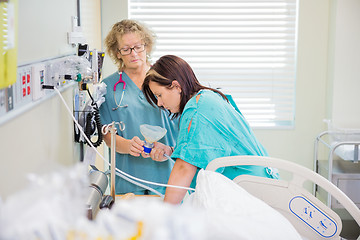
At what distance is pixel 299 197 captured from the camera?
137 centimetres

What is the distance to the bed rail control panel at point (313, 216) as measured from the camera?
51.4 inches

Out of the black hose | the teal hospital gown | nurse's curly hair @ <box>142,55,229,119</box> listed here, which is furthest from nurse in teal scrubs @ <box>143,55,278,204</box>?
the black hose

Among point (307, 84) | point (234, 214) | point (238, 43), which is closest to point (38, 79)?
point (234, 214)

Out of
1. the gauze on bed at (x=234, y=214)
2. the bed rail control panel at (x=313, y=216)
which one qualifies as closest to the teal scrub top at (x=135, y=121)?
the bed rail control panel at (x=313, y=216)

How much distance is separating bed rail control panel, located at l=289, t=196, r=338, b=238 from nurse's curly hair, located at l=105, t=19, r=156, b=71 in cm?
119

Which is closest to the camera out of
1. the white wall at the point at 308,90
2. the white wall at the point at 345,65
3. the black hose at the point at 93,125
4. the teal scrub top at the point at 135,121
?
the black hose at the point at 93,125

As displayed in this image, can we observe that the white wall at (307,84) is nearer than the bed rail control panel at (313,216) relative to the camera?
No

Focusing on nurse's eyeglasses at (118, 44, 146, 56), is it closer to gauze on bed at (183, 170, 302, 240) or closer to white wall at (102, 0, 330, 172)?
gauze on bed at (183, 170, 302, 240)

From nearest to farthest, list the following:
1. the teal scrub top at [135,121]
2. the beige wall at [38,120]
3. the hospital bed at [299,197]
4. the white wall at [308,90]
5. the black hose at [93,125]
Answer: the beige wall at [38,120]
the hospital bed at [299,197]
the black hose at [93,125]
the teal scrub top at [135,121]
the white wall at [308,90]

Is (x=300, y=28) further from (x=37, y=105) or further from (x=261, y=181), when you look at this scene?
(x=37, y=105)

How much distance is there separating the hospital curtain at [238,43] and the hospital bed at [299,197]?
198 centimetres

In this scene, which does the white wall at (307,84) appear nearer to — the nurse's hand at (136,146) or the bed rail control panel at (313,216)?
the nurse's hand at (136,146)

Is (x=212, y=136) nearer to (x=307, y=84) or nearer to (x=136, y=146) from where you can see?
(x=136, y=146)

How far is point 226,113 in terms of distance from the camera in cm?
156
